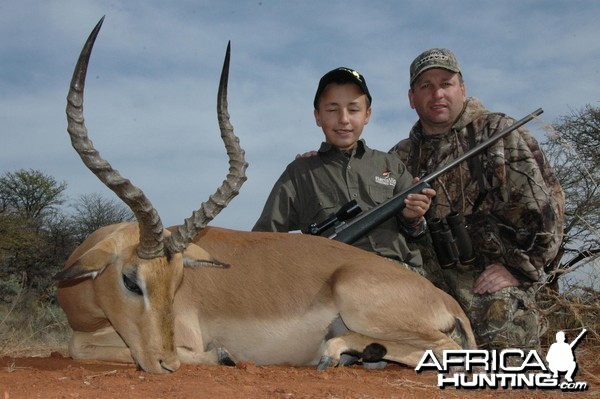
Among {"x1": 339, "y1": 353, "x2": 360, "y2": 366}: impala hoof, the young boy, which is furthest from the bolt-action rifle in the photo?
{"x1": 339, "y1": 353, "x2": 360, "y2": 366}: impala hoof

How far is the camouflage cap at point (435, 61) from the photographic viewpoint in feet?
23.4

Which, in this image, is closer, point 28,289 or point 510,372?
point 510,372

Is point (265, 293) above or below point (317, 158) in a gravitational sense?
below

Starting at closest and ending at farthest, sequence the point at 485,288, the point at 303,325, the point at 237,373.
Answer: the point at 237,373
the point at 303,325
the point at 485,288

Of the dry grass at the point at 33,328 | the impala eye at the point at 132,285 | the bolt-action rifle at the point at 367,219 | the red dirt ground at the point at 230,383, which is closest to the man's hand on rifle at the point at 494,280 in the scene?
the bolt-action rifle at the point at 367,219

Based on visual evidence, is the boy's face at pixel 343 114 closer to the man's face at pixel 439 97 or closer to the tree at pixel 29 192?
the man's face at pixel 439 97

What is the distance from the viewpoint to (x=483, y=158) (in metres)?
7.05

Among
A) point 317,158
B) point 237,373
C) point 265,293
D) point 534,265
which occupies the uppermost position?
point 317,158

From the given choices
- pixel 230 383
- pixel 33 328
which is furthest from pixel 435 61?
pixel 33 328

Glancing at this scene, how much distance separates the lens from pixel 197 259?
16.4 feet

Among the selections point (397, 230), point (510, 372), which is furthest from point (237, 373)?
point (397, 230)

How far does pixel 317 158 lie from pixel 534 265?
235 centimetres

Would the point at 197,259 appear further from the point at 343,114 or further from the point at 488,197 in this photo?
the point at 488,197

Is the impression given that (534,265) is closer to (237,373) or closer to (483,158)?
(483,158)
